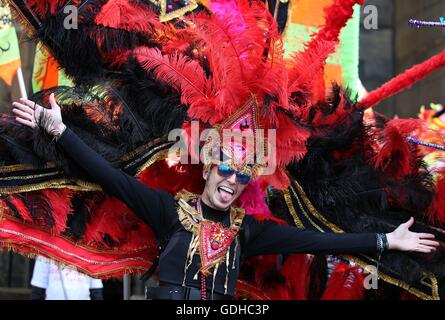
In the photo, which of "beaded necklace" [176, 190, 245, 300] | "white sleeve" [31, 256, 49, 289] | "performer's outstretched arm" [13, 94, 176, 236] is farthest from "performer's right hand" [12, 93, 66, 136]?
"white sleeve" [31, 256, 49, 289]

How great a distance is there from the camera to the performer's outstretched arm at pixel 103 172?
10.2ft

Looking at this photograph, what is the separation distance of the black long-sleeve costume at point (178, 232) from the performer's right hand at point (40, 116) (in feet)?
0.16

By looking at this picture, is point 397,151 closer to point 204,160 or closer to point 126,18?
point 204,160

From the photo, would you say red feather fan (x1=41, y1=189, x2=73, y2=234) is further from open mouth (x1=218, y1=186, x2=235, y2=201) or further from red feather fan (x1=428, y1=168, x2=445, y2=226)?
red feather fan (x1=428, y1=168, x2=445, y2=226)

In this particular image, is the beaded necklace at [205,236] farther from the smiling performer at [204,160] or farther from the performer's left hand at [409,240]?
the performer's left hand at [409,240]

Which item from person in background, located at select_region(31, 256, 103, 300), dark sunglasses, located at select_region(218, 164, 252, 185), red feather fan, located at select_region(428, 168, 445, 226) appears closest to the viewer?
dark sunglasses, located at select_region(218, 164, 252, 185)

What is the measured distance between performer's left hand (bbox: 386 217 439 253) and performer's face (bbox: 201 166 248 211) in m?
0.71

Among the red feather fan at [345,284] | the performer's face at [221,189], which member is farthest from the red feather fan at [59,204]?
the red feather fan at [345,284]

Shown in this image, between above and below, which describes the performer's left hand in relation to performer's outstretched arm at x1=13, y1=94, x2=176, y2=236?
below

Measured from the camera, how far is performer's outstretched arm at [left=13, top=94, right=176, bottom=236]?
311cm

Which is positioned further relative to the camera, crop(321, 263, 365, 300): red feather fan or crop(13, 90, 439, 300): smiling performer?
crop(321, 263, 365, 300): red feather fan

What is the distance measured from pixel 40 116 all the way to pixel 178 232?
735 millimetres
